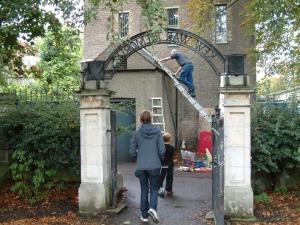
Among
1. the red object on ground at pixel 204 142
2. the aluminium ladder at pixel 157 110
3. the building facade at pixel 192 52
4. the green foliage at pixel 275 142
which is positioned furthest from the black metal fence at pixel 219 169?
the building facade at pixel 192 52

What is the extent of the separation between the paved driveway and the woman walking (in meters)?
0.57

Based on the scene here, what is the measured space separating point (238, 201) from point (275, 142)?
81.1 inches

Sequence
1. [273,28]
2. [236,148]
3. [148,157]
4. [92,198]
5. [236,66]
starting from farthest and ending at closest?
[273,28]
[92,198]
[236,66]
[236,148]
[148,157]

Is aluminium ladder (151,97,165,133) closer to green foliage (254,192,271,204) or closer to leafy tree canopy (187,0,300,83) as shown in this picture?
leafy tree canopy (187,0,300,83)

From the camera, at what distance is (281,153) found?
10.4 m

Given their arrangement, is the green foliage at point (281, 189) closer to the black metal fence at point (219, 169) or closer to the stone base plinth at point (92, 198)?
the black metal fence at point (219, 169)

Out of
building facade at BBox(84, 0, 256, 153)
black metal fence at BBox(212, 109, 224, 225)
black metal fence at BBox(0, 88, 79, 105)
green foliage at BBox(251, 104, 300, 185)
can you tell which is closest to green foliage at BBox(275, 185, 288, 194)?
green foliage at BBox(251, 104, 300, 185)

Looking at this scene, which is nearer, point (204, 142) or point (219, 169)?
point (219, 169)

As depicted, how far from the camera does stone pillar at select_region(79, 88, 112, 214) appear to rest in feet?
31.9

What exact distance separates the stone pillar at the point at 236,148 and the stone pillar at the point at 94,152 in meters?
2.53

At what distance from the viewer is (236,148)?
9141 mm

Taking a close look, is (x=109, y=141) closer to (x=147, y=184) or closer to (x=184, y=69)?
(x=147, y=184)

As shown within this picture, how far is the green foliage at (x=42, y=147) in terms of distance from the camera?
11.0 m

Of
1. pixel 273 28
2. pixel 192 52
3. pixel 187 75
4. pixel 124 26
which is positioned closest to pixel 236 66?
pixel 273 28
